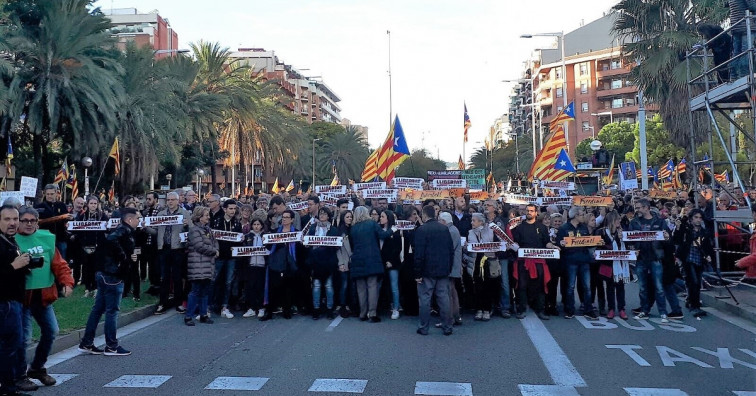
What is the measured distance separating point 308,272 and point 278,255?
0.56 meters

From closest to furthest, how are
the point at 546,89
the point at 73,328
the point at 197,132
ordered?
the point at 73,328 → the point at 197,132 → the point at 546,89

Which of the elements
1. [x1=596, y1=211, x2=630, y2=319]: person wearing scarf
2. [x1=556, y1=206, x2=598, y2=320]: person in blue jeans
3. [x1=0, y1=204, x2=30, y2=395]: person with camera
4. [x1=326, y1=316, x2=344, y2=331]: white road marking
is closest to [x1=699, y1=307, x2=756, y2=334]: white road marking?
[x1=596, y1=211, x2=630, y2=319]: person wearing scarf

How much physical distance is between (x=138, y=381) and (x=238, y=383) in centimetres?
104

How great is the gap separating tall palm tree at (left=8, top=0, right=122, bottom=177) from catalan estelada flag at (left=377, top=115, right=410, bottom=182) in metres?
Answer: 10.1

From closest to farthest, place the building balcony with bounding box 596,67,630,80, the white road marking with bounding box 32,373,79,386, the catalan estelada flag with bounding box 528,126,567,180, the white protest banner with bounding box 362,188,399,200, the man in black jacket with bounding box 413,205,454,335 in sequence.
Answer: the white road marking with bounding box 32,373,79,386 < the man in black jacket with bounding box 413,205,454,335 < the white protest banner with bounding box 362,188,399,200 < the catalan estelada flag with bounding box 528,126,567,180 < the building balcony with bounding box 596,67,630,80

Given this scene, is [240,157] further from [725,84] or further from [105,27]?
[725,84]

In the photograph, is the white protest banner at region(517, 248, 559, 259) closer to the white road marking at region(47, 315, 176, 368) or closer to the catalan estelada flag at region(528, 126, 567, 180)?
the white road marking at region(47, 315, 176, 368)

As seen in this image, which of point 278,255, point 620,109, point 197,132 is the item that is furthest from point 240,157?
point 620,109

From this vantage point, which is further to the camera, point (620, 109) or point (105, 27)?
point (620, 109)

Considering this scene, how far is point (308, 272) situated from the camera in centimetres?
1071

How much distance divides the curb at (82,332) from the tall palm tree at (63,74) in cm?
1307

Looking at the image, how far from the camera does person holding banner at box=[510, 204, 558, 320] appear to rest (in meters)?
10.5

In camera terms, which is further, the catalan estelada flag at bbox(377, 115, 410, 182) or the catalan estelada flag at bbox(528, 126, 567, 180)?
the catalan estelada flag at bbox(377, 115, 410, 182)

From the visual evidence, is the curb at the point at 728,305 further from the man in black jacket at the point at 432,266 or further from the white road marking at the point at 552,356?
the man in black jacket at the point at 432,266
